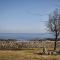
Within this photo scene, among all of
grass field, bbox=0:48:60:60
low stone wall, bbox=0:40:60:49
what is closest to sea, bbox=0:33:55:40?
low stone wall, bbox=0:40:60:49

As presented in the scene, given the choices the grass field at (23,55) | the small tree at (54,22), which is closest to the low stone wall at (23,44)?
the grass field at (23,55)

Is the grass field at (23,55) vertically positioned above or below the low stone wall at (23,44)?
below

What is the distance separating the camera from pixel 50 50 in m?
3.73

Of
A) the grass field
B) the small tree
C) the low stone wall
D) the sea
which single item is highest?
the small tree

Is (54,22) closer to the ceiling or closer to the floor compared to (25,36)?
closer to the ceiling

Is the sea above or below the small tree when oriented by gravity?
below

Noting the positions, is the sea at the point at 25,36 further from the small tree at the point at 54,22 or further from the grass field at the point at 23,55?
the grass field at the point at 23,55

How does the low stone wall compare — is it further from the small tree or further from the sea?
the small tree

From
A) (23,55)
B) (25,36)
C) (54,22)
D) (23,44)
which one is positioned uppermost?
(54,22)

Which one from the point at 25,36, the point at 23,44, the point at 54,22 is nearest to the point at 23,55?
the point at 23,44

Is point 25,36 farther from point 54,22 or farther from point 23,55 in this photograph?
point 54,22

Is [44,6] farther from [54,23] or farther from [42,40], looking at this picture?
[42,40]

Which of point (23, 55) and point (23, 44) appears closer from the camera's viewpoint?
point (23, 55)

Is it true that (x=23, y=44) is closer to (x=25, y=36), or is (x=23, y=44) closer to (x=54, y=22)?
(x=25, y=36)
